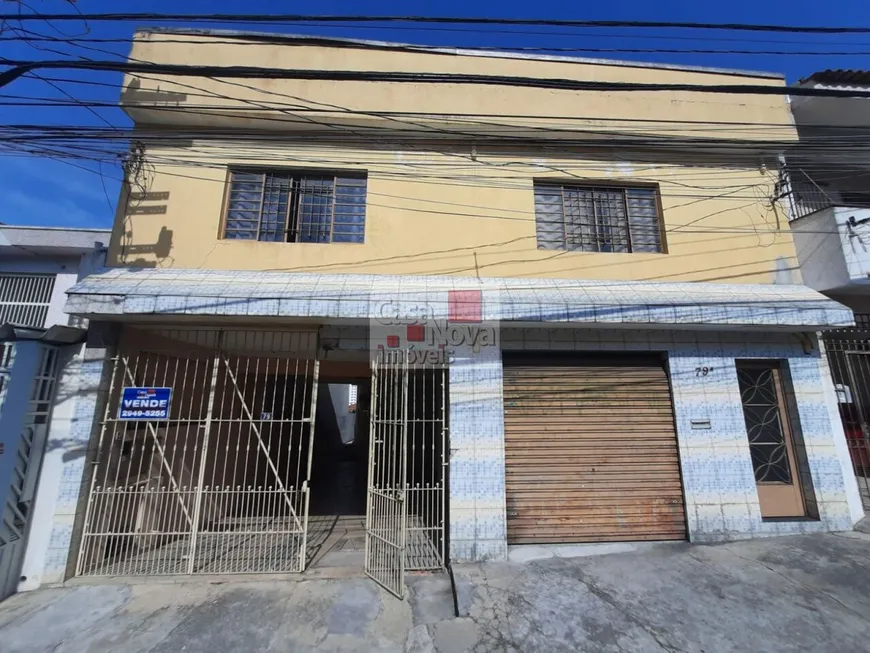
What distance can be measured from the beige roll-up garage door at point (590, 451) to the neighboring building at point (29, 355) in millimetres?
5455

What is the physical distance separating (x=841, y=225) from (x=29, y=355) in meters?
10.4

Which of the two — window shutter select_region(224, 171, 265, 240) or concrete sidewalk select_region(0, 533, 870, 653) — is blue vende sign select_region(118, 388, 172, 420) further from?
window shutter select_region(224, 171, 265, 240)

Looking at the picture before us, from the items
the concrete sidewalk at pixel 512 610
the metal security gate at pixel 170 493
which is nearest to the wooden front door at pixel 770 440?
the concrete sidewalk at pixel 512 610

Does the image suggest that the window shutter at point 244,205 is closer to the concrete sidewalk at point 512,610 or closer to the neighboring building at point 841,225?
the concrete sidewalk at point 512,610

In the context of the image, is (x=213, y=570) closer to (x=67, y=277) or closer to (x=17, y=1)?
(x=67, y=277)

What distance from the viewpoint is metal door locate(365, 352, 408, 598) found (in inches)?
160

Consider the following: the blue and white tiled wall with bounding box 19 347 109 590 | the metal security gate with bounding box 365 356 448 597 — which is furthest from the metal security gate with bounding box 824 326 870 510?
the blue and white tiled wall with bounding box 19 347 109 590

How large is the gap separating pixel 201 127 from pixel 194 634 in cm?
628

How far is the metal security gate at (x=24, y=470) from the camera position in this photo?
3971mm

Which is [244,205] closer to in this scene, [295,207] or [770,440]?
[295,207]

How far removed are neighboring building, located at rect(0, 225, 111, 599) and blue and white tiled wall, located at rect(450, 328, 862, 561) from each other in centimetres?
470

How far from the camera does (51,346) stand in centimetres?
445

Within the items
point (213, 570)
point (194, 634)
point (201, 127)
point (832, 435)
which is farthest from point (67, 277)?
point (832, 435)

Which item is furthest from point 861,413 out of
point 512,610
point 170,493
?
point 170,493
